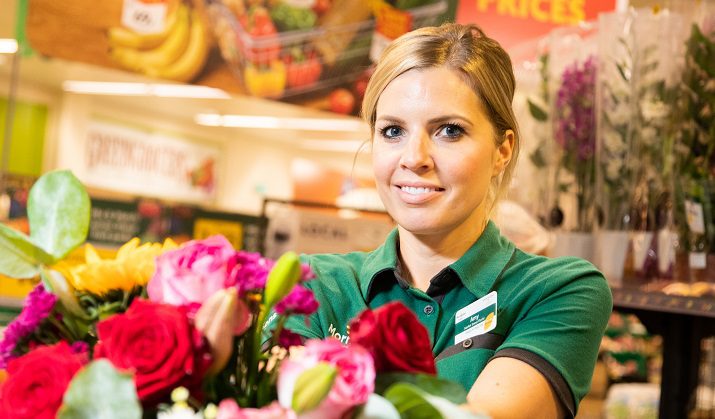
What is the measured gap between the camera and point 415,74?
4.73 ft

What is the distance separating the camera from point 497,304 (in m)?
1.40

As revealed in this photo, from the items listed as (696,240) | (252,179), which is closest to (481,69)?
(696,240)

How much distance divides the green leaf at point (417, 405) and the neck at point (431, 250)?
29.9 inches

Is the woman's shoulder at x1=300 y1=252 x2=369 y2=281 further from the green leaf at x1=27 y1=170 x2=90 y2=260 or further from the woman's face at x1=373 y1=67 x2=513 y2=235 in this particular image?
the green leaf at x1=27 y1=170 x2=90 y2=260

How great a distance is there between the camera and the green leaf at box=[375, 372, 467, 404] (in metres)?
0.80

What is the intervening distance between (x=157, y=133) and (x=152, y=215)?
2.05m

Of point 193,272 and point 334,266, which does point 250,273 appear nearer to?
point 193,272

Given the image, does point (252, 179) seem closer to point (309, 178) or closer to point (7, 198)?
point (309, 178)

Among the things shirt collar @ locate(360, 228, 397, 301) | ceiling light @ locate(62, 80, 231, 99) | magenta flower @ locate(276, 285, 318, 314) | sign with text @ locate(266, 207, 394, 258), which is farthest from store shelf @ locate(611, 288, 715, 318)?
ceiling light @ locate(62, 80, 231, 99)

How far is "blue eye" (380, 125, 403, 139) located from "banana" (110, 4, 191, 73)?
2.02 m

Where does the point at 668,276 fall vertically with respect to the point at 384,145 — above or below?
below

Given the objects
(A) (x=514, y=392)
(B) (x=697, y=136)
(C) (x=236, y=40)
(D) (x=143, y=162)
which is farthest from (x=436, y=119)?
(D) (x=143, y=162)

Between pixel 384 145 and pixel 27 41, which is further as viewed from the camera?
pixel 27 41

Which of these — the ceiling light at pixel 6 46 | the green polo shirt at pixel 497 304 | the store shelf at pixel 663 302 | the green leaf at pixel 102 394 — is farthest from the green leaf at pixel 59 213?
the ceiling light at pixel 6 46
